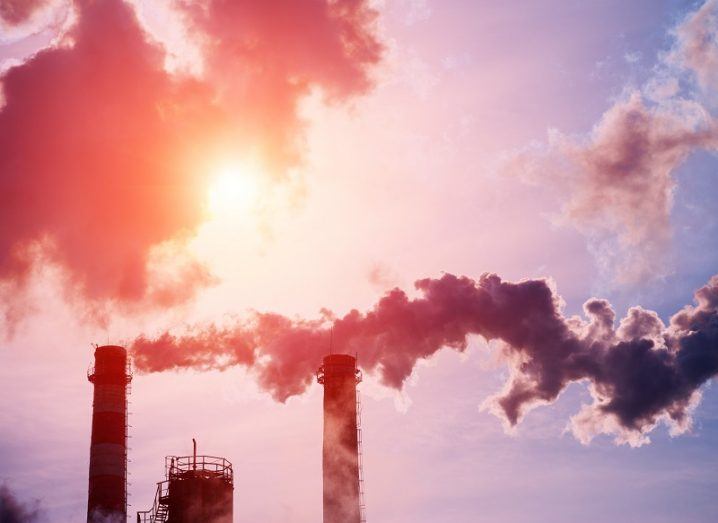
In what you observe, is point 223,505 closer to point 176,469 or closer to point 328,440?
point 176,469

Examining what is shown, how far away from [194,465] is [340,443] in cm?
761

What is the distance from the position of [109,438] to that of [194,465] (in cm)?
547

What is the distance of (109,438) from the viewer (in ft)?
157

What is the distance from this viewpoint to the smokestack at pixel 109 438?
4659cm

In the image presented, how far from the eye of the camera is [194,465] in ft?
149

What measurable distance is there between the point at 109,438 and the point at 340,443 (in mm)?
11875

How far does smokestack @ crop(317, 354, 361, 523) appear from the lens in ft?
156

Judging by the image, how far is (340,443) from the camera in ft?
158

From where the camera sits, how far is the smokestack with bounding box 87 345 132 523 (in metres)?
46.6

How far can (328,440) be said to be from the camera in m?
48.3

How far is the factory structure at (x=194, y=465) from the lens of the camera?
44.7 meters

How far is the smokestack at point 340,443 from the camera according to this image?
156 feet

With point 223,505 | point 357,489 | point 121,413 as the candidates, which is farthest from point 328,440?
point 121,413

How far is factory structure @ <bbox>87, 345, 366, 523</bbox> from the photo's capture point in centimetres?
4472
